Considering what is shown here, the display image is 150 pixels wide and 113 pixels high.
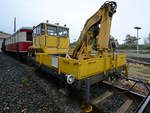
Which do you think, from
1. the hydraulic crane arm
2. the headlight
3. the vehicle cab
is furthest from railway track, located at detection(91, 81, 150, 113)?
the vehicle cab

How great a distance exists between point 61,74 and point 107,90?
2069 millimetres

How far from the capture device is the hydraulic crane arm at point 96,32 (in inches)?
141

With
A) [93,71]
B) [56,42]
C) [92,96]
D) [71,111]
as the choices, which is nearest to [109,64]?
[93,71]

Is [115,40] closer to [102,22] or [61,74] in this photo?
[102,22]

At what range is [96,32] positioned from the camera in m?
4.38

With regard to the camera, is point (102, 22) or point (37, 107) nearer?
point (37, 107)

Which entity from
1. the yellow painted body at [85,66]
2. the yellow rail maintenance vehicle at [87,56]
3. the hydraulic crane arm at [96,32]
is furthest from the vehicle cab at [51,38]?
the yellow painted body at [85,66]

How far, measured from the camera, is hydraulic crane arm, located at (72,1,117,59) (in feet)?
11.8

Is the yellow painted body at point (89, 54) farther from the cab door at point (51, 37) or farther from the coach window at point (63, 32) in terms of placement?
the coach window at point (63, 32)

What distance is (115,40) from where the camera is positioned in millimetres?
4562

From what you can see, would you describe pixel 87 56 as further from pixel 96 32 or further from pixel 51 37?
pixel 51 37

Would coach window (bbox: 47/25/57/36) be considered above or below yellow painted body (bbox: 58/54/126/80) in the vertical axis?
above

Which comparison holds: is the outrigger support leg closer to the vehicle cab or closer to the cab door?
the vehicle cab

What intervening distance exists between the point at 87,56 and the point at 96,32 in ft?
4.00
